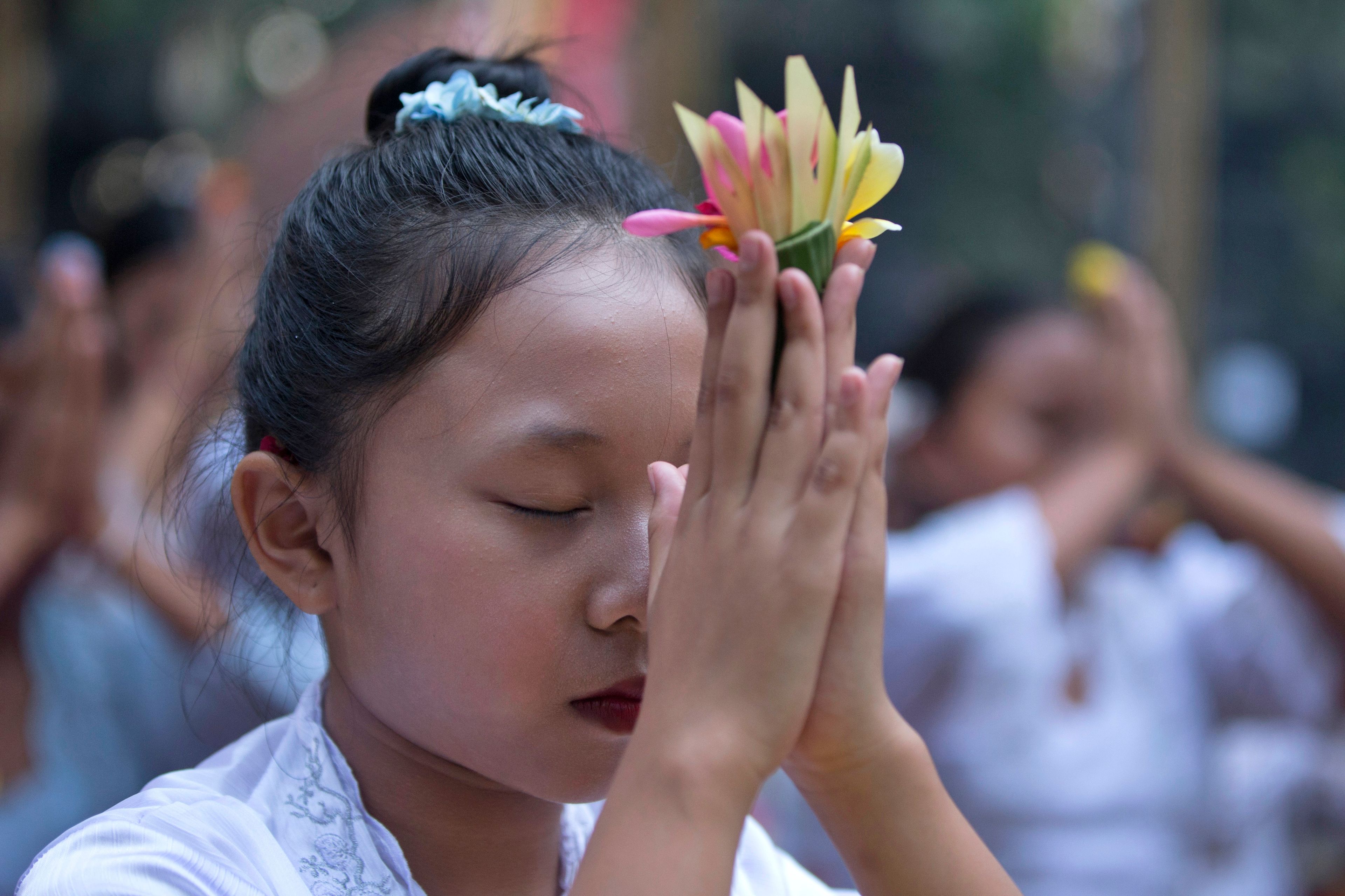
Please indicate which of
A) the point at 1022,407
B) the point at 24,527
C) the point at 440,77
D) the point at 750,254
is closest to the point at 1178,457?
the point at 1022,407

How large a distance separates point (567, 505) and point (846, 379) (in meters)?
0.23

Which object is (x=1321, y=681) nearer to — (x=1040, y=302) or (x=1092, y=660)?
(x=1092, y=660)

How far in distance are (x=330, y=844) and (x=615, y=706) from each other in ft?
0.71

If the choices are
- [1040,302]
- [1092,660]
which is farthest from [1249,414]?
[1092,660]

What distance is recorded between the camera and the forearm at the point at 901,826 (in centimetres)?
63

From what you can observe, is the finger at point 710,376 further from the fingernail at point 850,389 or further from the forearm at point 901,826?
the forearm at point 901,826

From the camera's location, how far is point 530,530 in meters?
0.73

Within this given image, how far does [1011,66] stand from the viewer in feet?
9.76

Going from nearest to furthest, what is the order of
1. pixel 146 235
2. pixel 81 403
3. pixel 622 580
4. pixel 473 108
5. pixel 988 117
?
1. pixel 622 580
2. pixel 473 108
3. pixel 81 403
4. pixel 146 235
5. pixel 988 117

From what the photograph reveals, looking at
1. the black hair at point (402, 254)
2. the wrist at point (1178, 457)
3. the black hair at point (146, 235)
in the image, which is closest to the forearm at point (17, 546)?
the black hair at point (146, 235)

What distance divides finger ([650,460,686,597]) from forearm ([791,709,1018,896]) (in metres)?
0.13

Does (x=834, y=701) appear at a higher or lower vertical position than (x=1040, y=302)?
lower

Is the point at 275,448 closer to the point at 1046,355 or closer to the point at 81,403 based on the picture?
the point at 81,403

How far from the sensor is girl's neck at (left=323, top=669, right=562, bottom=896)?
2.74ft
